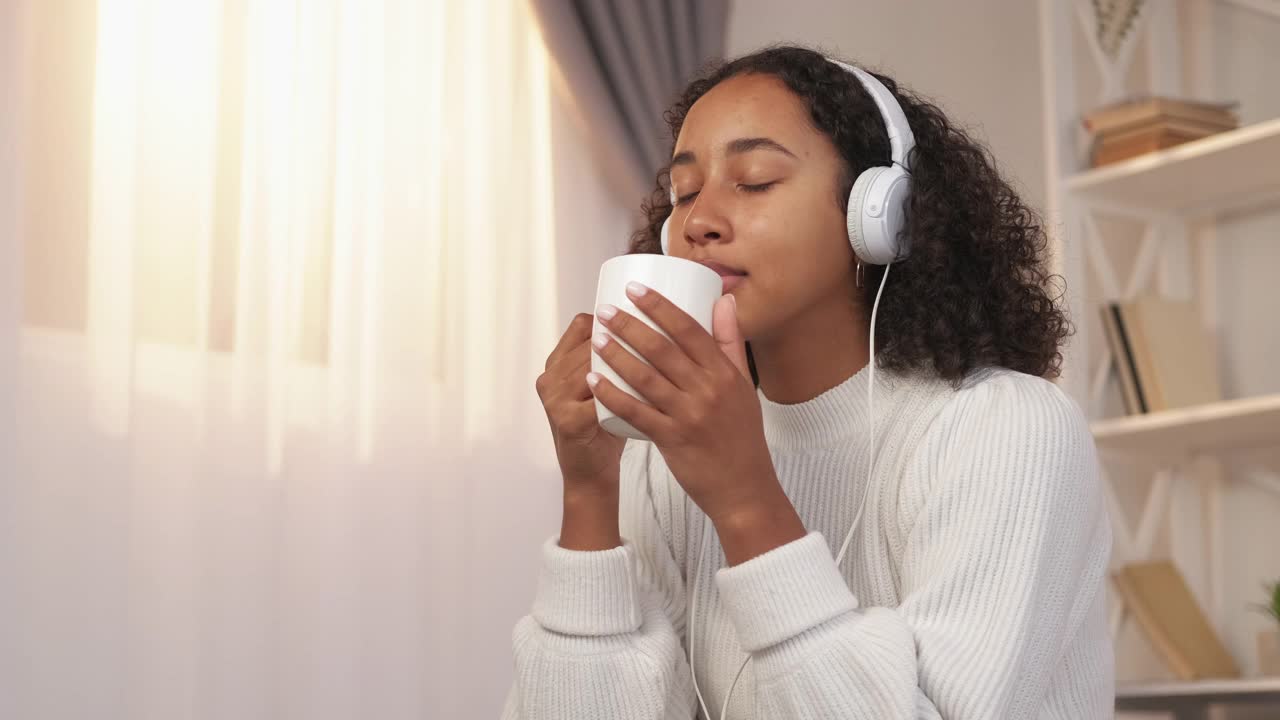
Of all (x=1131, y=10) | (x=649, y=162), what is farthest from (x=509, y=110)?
(x=1131, y=10)

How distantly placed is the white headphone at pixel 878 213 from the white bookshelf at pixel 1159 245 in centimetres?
118

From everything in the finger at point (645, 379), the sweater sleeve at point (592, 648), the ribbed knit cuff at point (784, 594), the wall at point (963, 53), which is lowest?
the sweater sleeve at point (592, 648)

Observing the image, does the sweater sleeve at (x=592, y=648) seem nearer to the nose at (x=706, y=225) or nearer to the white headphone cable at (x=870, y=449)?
the white headphone cable at (x=870, y=449)

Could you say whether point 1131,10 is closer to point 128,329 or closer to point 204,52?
point 204,52

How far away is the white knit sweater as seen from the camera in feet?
2.93

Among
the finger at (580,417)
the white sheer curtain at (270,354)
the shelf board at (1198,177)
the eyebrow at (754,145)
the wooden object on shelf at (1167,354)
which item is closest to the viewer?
the finger at (580,417)

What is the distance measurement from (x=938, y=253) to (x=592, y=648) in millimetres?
455

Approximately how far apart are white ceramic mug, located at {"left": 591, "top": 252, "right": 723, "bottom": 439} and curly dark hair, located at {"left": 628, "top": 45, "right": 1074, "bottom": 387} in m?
0.26

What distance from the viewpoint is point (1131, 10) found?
2.57 m

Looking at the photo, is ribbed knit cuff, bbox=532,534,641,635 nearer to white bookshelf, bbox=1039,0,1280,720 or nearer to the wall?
white bookshelf, bbox=1039,0,1280,720

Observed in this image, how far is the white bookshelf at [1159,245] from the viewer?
226cm

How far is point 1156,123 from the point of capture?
2.30 metres

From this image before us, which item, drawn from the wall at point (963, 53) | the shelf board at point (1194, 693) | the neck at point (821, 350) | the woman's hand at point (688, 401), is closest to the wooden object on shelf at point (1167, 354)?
the shelf board at point (1194, 693)

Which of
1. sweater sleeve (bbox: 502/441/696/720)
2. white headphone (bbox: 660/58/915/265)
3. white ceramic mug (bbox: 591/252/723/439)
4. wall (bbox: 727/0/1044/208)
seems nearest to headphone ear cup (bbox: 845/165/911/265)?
white headphone (bbox: 660/58/915/265)
